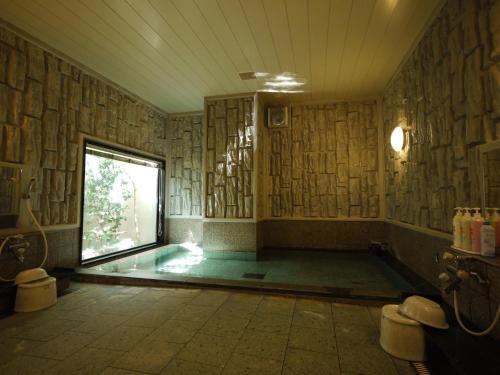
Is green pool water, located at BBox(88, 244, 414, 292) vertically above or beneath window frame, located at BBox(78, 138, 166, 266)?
beneath

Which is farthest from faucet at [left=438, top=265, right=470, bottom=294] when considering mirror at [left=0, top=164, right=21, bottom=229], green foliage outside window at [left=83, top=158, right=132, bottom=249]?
green foliage outside window at [left=83, top=158, right=132, bottom=249]

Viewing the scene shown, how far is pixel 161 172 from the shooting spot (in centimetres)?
498

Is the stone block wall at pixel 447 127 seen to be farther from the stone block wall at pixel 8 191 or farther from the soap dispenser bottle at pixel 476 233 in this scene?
the stone block wall at pixel 8 191

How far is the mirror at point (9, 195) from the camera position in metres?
2.40

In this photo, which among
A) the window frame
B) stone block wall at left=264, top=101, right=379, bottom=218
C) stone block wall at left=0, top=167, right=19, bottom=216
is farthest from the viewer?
stone block wall at left=264, top=101, right=379, bottom=218

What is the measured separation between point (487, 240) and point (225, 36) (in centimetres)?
287

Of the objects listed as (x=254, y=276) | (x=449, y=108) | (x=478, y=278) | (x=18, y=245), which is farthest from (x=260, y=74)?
(x=18, y=245)

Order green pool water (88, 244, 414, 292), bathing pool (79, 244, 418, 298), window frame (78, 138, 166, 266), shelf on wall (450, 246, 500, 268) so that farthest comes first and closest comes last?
window frame (78, 138, 166, 266) → green pool water (88, 244, 414, 292) → bathing pool (79, 244, 418, 298) → shelf on wall (450, 246, 500, 268)

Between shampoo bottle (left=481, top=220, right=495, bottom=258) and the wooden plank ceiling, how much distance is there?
2063 mm

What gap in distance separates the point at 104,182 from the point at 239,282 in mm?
2852

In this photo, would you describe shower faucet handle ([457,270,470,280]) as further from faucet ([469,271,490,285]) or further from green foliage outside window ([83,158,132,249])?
green foliage outside window ([83,158,132,249])

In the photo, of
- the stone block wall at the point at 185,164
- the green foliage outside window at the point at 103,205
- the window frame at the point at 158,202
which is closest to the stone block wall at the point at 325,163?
the stone block wall at the point at 185,164

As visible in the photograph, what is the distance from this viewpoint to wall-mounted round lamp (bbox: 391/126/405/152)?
3201 mm

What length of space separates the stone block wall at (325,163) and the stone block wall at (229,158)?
635 mm
